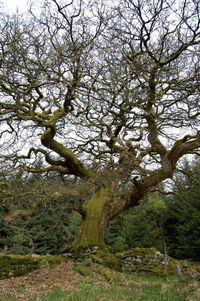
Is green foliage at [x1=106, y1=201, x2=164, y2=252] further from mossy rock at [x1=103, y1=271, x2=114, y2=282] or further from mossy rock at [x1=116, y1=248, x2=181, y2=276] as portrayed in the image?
mossy rock at [x1=103, y1=271, x2=114, y2=282]

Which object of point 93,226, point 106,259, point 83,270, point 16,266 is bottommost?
point 16,266

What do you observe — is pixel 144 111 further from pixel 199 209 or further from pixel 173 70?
pixel 199 209

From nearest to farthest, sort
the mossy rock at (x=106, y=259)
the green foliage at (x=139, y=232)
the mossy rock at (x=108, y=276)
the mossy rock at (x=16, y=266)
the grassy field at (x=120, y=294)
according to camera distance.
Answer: the grassy field at (x=120, y=294) → the mossy rock at (x=108, y=276) → the mossy rock at (x=16, y=266) → the mossy rock at (x=106, y=259) → the green foliage at (x=139, y=232)

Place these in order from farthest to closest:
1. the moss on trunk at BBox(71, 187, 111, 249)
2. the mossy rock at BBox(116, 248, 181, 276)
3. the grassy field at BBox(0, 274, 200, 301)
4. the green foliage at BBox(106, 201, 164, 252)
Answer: the green foliage at BBox(106, 201, 164, 252)
the moss on trunk at BBox(71, 187, 111, 249)
the mossy rock at BBox(116, 248, 181, 276)
the grassy field at BBox(0, 274, 200, 301)

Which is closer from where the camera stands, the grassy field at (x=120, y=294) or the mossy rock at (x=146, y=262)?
the grassy field at (x=120, y=294)

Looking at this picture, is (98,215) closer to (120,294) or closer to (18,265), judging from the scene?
(18,265)

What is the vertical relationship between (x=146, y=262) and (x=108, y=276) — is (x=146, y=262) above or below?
above

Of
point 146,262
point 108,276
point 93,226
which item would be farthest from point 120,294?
point 93,226

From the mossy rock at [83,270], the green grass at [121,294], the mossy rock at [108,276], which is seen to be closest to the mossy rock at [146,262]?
the mossy rock at [83,270]

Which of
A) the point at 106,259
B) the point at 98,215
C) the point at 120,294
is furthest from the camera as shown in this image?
the point at 98,215

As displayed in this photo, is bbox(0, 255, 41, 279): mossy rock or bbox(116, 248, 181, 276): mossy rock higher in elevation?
bbox(116, 248, 181, 276): mossy rock

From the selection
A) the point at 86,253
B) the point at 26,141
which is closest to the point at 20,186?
the point at 26,141

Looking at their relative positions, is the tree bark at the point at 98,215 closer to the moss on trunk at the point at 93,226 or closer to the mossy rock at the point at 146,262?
the moss on trunk at the point at 93,226

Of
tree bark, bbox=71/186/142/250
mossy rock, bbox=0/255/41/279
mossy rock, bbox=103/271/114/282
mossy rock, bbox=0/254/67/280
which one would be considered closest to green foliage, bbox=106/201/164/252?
tree bark, bbox=71/186/142/250
